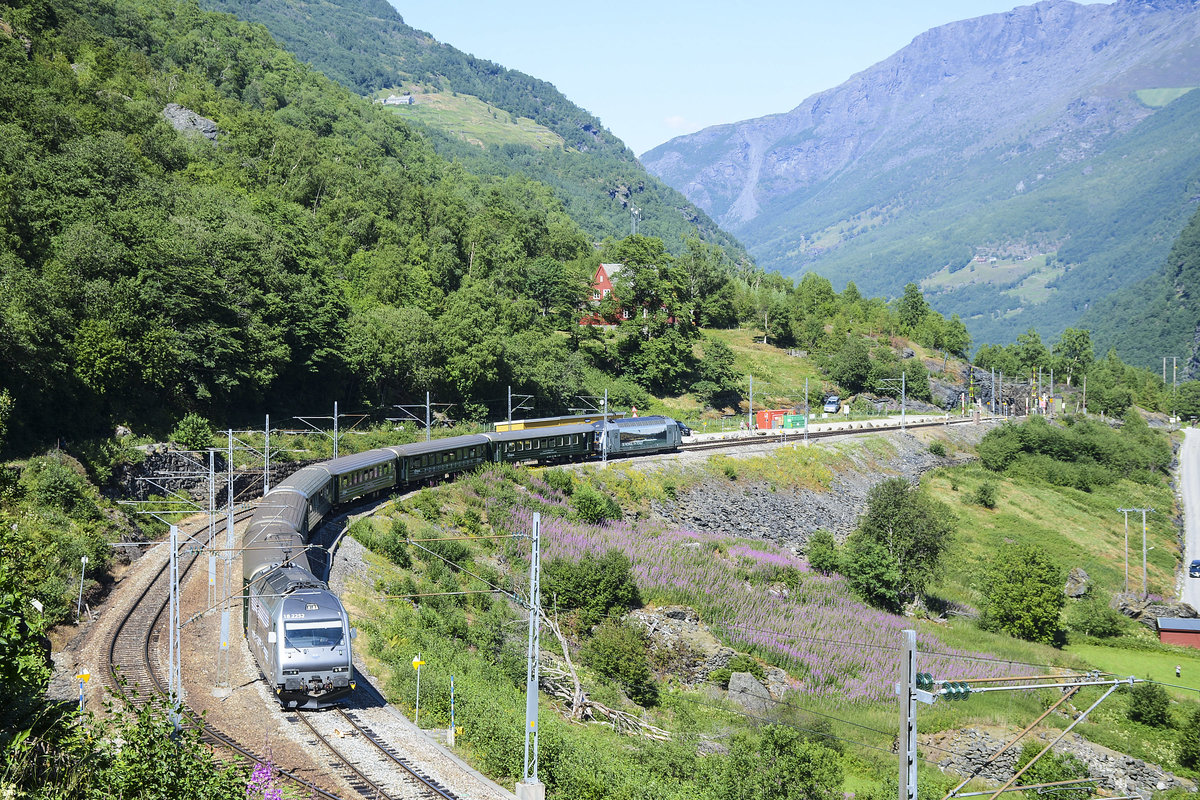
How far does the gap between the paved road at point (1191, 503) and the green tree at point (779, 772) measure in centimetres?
5857

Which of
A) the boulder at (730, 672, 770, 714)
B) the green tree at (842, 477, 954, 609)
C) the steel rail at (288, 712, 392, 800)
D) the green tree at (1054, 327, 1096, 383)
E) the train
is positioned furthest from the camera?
the green tree at (1054, 327, 1096, 383)

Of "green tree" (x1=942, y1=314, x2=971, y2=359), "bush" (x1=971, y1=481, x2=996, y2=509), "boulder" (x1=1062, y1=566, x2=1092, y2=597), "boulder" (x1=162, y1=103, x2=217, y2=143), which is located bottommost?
"boulder" (x1=1062, y1=566, x2=1092, y2=597)

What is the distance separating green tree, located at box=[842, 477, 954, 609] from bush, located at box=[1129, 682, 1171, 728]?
15385 millimetres

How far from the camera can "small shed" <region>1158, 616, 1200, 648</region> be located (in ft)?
186

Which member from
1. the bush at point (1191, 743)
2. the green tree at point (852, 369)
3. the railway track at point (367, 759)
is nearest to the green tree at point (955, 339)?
the green tree at point (852, 369)

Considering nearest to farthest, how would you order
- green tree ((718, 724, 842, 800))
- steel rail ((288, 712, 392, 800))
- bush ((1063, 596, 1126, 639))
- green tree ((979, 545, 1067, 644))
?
1. steel rail ((288, 712, 392, 800))
2. green tree ((718, 724, 842, 800))
3. green tree ((979, 545, 1067, 644))
4. bush ((1063, 596, 1126, 639))

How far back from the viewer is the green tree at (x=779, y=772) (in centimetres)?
2438

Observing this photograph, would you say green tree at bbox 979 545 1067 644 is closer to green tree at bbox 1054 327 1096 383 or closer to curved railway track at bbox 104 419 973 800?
curved railway track at bbox 104 419 973 800

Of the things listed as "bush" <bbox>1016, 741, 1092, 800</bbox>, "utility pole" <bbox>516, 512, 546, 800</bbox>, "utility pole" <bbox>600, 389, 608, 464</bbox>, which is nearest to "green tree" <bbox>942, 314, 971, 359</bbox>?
"utility pole" <bbox>600, 389, 608, 464</bbox>

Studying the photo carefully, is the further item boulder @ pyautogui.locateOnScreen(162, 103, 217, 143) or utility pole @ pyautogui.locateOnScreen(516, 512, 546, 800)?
boulder @ pyautogui.locateOnScreen(162, 103, 217, 143)

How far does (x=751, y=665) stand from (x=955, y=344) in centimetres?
13724

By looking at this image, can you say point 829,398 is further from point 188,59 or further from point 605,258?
point 188,59

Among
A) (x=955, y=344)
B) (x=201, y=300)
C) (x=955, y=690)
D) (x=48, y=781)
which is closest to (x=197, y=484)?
(x=201, y=300)

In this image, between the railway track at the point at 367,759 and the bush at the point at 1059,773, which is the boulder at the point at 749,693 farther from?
the railway track at the point at 367,759
